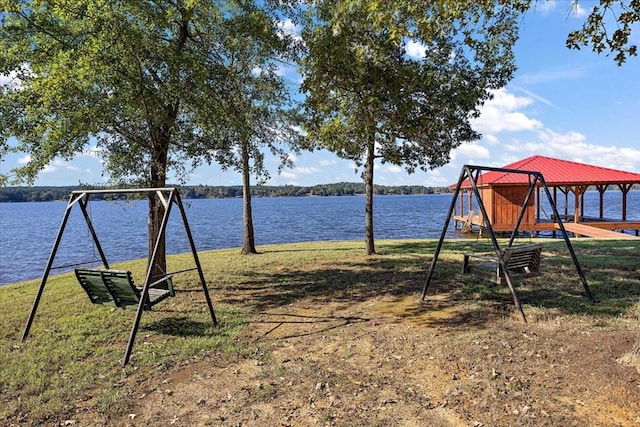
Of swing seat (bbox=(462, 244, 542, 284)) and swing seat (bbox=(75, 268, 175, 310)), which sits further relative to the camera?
swing seat (bbox=(462, 244, 542, 284))

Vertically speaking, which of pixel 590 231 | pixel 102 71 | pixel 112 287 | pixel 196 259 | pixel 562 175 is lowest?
pixel 590 231

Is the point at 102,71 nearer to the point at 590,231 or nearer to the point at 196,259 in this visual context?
the point at 196,259

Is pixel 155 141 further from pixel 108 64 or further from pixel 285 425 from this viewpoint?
pixel 285 425

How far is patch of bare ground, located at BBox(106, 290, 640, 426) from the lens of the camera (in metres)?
3.63

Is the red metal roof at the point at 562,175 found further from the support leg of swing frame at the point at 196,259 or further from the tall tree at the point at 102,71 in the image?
the support leg of swing frame at the point at 196,259

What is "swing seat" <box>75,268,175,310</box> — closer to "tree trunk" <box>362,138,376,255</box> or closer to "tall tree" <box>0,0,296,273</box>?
"tall tree" <box>0,0,296,273</box>

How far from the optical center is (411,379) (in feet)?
14.2

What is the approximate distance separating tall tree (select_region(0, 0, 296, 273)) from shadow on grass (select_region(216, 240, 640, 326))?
Answer: 2.99 m

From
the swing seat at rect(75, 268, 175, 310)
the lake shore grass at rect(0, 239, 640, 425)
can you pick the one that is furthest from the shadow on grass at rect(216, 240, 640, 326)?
the swing seat at rect(75, 268, 175, 310)

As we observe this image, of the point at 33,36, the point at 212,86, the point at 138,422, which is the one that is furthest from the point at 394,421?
the point at 33,36

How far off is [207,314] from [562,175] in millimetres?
22373

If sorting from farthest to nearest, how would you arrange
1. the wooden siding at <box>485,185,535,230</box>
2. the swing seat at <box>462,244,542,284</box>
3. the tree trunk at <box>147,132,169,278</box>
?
1. the wooden siding at <box>485,185,535,230</box>
2. the tree trunk at <box>147,132,169,278</box>
3. the swing seat at <box>462,244,542,284</box>

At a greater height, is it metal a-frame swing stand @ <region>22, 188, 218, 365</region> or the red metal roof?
the red metal roof

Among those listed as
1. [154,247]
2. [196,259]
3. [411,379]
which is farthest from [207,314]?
[411,379]
